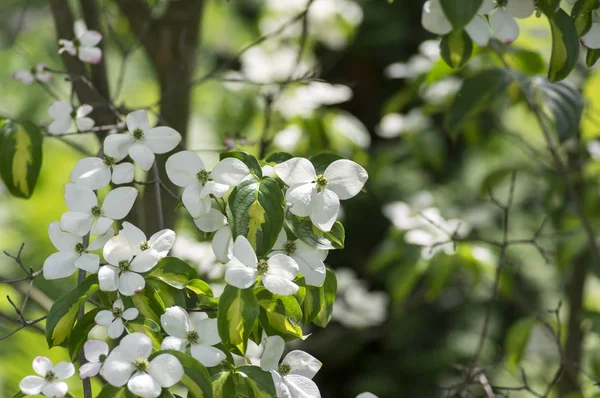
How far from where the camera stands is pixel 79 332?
53 centimetres

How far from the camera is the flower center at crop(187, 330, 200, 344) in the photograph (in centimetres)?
52

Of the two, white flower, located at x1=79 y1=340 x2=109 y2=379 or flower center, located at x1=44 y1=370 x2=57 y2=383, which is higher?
white flower, located at x1=79 y1=340 x2=109 y2=379

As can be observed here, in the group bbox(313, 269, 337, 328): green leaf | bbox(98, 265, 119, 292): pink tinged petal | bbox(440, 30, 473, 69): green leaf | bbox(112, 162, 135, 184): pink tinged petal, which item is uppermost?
bbox(440, 30, 473, 69): green leaf

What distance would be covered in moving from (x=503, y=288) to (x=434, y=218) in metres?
0.19

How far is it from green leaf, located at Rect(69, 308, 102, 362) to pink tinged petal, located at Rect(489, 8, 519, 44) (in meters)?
0.41

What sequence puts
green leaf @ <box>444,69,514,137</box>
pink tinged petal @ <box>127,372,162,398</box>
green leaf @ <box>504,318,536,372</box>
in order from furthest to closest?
green leaf @ <box>504,318,536,372</box>
green leaf @ <box>444,69,514,137</box>
pink tinged petal @ <box>127,372,162,398</box>

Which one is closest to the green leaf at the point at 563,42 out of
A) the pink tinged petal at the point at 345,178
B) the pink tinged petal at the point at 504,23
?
the pink tinged petal at the point at 504,23

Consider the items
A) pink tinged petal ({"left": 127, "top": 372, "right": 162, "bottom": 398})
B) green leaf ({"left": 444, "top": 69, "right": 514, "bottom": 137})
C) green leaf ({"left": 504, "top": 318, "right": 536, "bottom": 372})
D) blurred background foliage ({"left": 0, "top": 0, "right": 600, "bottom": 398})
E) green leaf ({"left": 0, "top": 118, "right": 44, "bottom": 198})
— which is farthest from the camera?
blurred background foliage ({"left": 0, "top": 0, "right": 600, "bottom": 398})

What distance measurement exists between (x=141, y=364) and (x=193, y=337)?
63 mm

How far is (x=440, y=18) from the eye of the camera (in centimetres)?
58

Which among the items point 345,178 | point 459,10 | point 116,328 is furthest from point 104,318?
point 459,10

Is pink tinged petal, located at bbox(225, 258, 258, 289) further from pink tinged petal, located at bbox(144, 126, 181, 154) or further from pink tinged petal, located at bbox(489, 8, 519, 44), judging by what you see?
pink tinged petal, located at bbox(489, 8, 519, 44)

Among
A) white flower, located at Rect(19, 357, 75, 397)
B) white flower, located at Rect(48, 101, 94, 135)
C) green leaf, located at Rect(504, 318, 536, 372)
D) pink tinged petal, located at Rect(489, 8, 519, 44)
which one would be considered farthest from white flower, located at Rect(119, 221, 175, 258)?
green leaf, located at Rect(504, 318, 536, 372)

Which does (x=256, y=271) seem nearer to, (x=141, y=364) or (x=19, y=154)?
(x=141, y=364)
